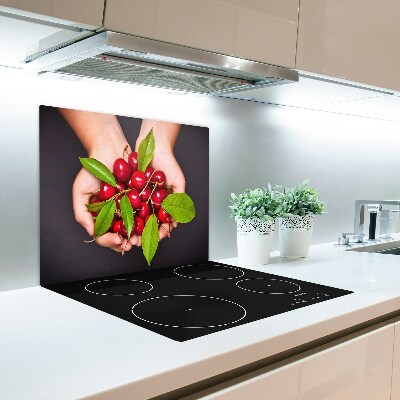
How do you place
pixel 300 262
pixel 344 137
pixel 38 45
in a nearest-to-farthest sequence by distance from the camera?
pixel 38 45, pixel 300 262, pixel 344 137

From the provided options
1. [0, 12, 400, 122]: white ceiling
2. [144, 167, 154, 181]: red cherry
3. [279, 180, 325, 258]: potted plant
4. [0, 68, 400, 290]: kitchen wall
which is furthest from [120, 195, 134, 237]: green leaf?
[279, 180, 325, 258]: potted plant

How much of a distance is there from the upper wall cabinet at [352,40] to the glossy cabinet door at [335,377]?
0.79 meters

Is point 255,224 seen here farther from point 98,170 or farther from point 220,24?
point 220,24

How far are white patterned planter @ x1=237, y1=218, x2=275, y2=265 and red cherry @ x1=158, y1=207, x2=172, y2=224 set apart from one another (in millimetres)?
258

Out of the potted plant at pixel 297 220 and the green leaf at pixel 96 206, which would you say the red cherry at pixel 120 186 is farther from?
the potted plant at pixel 297 220

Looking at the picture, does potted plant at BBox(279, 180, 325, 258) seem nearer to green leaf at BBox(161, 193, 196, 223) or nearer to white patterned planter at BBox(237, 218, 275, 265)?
white patterned planter at BBox(237, 218, 275, 265)

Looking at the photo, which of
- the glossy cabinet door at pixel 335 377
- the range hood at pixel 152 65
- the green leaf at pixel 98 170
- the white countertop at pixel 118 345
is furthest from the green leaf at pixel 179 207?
the glossy cabinet door at pixel 335 377

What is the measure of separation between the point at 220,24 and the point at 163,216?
2.33ft

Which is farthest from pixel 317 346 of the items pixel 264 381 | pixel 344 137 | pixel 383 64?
pixel 344 137

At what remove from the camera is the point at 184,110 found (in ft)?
6.03

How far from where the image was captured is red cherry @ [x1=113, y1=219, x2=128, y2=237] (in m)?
1.65

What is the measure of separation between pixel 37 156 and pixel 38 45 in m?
0.37

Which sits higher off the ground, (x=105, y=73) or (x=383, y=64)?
(x=383, y=64)

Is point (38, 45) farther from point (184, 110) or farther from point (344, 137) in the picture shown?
point (344, 137)
